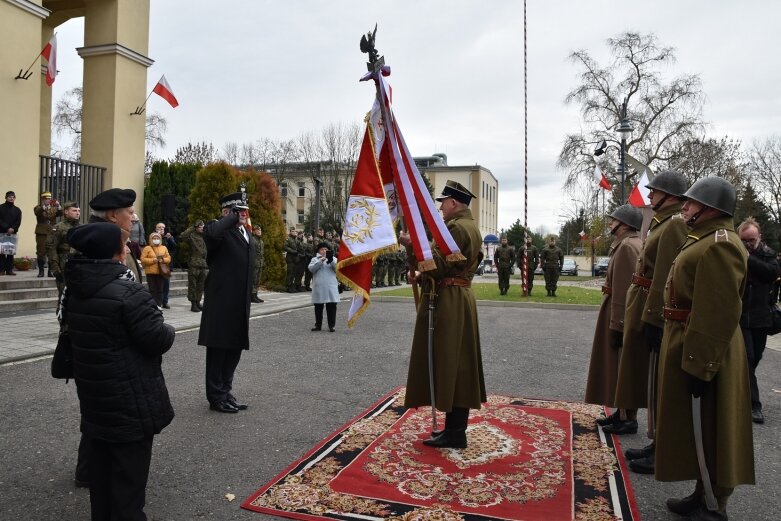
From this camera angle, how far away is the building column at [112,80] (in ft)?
59.2

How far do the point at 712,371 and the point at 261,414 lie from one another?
3.95 metres

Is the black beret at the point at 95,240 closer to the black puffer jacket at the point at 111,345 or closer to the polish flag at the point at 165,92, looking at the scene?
the black puffer jacket at the point at 111,345

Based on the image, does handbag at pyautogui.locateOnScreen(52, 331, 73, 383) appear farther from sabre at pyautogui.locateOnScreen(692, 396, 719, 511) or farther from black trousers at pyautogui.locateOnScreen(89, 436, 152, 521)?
sabre at pyautogui.locateOnScreen(692, 396, 719, 511)

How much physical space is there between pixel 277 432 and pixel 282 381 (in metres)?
1.94

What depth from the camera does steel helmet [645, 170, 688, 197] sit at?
468 cm

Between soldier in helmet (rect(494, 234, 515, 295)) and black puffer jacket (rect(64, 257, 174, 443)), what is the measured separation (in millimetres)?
18428

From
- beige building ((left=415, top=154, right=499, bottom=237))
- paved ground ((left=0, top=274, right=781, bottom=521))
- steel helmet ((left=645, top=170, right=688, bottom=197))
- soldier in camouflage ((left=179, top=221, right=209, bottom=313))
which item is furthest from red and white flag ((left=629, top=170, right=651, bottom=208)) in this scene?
beige building ((left=415, top=154, right=499, bottom=237))

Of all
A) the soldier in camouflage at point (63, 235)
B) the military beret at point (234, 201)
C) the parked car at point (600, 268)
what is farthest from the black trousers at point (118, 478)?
the parked car at point (600, 268)

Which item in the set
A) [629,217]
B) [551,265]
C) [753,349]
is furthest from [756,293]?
[551,265]

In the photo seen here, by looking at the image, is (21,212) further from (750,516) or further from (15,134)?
(750,516)

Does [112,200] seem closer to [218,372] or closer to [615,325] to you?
[218,372]

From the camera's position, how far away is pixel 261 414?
18.3ft

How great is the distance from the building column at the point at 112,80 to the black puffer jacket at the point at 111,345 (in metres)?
17.0

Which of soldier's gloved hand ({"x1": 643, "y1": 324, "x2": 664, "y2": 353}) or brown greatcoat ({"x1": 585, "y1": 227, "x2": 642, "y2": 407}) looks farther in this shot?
brown greatcoat ({"x1": 585, "y1": 227, "x2": 642, "y2": 407})
